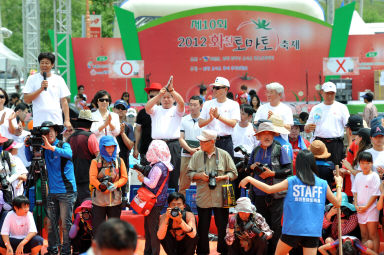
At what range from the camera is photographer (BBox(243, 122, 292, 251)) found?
7188 mm

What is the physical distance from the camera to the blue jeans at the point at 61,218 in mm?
7523

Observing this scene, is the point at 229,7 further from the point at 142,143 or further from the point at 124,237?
the point at 124,237

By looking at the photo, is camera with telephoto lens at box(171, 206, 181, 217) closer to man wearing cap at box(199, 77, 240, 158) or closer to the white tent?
man wearing cap at box(199, 77, 240, 158)

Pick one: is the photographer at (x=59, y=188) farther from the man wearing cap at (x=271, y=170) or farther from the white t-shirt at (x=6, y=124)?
the man wearing cap at (x=271, y=170)

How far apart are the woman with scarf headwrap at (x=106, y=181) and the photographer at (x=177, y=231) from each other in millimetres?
571

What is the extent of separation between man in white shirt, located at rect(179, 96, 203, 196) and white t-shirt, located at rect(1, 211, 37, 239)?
6.89 ft

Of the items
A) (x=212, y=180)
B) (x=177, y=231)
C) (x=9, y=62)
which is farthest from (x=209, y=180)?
(x=9, y=62)

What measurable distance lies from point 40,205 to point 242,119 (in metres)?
3.05

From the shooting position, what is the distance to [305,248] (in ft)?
20.4

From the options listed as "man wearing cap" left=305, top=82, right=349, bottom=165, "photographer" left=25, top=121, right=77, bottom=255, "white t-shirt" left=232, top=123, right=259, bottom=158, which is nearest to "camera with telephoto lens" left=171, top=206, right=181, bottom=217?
"photographer" left=25, top=121, right=77, bottom=255

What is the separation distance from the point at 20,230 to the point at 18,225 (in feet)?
0.21

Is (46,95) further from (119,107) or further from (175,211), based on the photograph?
(175,211)

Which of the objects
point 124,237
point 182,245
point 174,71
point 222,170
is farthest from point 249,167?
point 174,71

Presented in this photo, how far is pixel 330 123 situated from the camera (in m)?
9.20
